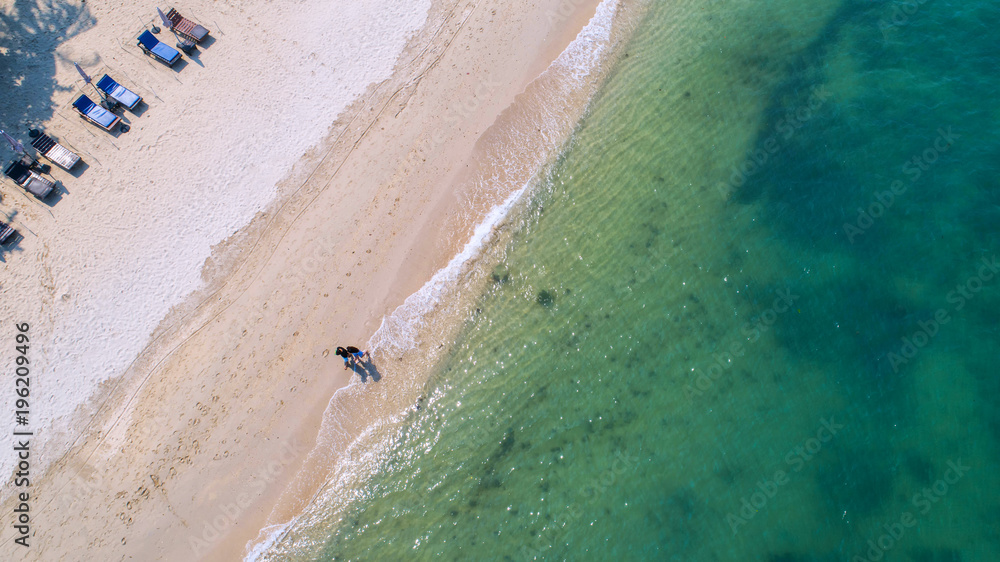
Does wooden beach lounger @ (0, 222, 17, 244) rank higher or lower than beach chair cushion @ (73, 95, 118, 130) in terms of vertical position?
lower

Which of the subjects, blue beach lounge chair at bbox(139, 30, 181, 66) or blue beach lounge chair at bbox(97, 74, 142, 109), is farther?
blue beach lounge chair at bbox(139, 30, 181, 66)

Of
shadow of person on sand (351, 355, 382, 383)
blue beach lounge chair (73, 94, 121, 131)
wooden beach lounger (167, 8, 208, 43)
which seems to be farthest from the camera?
wooden beach lounger (167, 8, 208, 43)

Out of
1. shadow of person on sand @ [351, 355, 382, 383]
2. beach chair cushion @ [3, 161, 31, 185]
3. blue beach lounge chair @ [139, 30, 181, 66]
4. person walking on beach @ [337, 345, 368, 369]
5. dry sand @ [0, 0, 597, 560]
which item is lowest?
shadow of person on sand @ [351, 355, 382, 383]

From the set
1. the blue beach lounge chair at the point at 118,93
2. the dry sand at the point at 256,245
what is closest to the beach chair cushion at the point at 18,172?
the dry sand at the point at 256,245

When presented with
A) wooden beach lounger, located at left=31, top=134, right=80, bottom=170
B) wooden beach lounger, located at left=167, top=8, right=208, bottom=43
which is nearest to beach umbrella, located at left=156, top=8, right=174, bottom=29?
wooden beach lounger, located at left=167, top=8, right=208, bottom=43

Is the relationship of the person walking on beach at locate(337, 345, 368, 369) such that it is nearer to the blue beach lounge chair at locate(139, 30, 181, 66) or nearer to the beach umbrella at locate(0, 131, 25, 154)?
the blue beach lounge chair at locate(139, 30, 181, 66)

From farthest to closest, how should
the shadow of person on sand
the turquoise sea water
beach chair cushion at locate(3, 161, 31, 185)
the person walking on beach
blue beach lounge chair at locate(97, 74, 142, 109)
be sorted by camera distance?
blue beach lounge chair at locate(97, 74, 142, 109) < beach chair cushion at locate(3, 161, 31, 185) < the shadow of person on sand < the person walking on beach < the turquoise sea water
